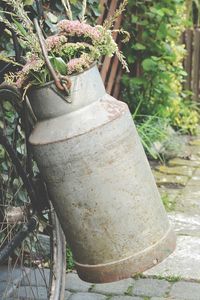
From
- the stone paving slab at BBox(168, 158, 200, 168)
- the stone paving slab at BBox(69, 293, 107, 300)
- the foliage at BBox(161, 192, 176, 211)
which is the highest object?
the stone paving slab at BBox(69, 293, 107, 300)

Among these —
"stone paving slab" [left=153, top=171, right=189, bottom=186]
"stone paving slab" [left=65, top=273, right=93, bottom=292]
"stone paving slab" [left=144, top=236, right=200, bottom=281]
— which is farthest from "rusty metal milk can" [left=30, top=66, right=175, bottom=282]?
"stone paving slab" [left=153, top=171, right=189, bottom=186]

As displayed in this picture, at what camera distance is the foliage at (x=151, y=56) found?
5742 mm

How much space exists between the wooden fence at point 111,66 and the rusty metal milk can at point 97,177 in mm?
2801

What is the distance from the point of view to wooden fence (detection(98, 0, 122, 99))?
16.9 feet

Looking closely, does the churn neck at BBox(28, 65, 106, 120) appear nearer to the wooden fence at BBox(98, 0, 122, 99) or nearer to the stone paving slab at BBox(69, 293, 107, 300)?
the stone paving slab at BBox(69, 293, 107, 300)

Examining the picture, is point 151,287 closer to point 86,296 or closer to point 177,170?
point 86,296

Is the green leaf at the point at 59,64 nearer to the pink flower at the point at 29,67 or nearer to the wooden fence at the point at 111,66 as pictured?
the pink flower at the point at 29,67

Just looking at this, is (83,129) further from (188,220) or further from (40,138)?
(188,220)

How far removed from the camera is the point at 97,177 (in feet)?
7.36

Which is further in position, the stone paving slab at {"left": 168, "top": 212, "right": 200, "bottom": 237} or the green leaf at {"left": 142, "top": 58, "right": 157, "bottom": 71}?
the green leaf at {"left": 142, "top": 58, "right": 157, "bottom": 71}

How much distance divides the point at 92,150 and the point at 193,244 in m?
1.62

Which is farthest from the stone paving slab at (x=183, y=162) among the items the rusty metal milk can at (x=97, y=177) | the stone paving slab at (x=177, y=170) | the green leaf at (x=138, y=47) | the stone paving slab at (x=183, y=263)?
the rusty metal milk can at (x=97, y=177)

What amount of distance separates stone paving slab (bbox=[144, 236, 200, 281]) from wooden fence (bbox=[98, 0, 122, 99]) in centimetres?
202

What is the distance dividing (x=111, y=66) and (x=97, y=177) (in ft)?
11.2
